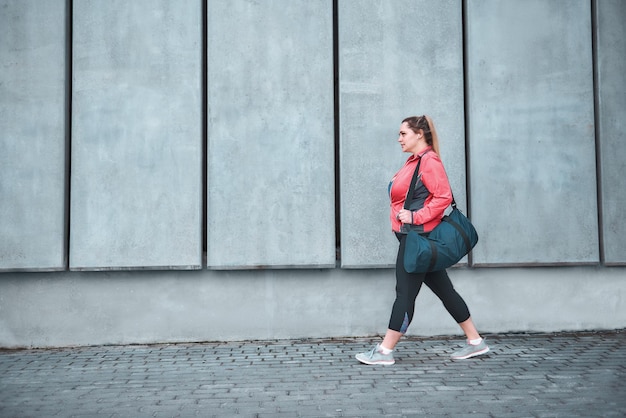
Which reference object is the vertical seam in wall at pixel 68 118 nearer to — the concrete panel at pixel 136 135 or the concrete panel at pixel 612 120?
the concrete panel at pixel 136 135

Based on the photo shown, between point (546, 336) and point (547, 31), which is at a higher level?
point (547, 31)

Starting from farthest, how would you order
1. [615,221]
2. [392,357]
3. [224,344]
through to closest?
[615,221]
[224,344]
[392,357]

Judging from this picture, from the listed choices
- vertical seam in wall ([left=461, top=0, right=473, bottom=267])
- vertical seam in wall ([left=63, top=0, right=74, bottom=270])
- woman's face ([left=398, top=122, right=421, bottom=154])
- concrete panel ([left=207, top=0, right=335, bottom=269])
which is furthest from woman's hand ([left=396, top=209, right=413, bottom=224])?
vertical seam in wall ([left=63, top=0, right=74, bottom=270])

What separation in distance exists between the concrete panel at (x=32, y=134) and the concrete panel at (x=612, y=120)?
5.83m

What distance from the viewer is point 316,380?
4.52 meters

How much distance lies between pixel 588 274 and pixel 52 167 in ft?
19.4

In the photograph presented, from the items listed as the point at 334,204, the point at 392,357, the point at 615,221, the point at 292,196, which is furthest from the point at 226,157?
the point at 615,221

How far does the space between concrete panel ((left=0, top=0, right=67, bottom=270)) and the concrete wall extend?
21mm

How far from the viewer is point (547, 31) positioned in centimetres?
642

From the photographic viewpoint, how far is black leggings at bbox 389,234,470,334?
4926 millimetres

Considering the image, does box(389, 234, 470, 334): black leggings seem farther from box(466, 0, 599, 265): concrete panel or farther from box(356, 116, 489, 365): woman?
box(466, 0, 599, 265): concrete panel

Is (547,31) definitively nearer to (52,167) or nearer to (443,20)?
(443,20)

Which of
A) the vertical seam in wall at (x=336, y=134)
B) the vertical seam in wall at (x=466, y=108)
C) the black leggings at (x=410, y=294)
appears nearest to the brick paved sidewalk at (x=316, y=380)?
the black leggings at (x=410, y=294)

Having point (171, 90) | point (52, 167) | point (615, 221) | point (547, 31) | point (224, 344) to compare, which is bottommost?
point (224, 344)
